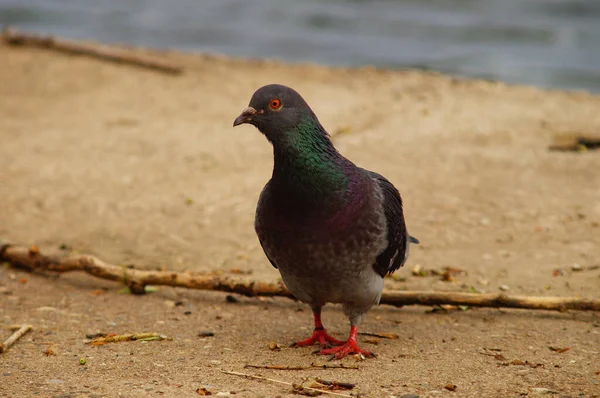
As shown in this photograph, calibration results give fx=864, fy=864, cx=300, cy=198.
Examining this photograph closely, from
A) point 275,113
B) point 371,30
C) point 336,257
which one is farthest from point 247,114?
point 371,30

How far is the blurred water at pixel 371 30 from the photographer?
52.7 feet

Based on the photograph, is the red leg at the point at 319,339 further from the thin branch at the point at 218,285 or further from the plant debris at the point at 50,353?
the plant debris at the point at 50,353

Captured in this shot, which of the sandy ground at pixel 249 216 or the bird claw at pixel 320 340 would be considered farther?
the bird claw at pixel 320 340

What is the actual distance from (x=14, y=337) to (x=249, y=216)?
295 centimetres

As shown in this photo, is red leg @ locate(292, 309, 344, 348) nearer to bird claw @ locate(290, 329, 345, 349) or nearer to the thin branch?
bird claw @ locate(290, 329, 345, 349)

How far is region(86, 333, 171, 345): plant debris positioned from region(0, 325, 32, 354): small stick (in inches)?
16.2

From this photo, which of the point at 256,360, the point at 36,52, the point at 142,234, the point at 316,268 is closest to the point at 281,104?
the point at 316,268

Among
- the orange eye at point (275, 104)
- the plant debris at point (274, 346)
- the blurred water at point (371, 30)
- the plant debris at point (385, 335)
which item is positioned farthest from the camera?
the blurred water at point (371, 30)

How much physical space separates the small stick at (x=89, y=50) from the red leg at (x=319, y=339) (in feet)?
26.4

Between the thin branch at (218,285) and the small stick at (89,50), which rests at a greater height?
the small stick at (89,50)

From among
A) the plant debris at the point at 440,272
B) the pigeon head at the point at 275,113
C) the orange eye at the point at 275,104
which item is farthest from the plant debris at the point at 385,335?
the orange eye at the point at 275,104

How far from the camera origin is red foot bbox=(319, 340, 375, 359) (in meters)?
5.11

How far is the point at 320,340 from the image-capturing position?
5.39 meters

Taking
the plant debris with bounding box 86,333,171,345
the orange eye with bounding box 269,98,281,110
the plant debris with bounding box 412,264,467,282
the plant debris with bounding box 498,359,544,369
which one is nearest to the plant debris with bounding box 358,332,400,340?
the plant debris with bounding box 498,359,544,369
